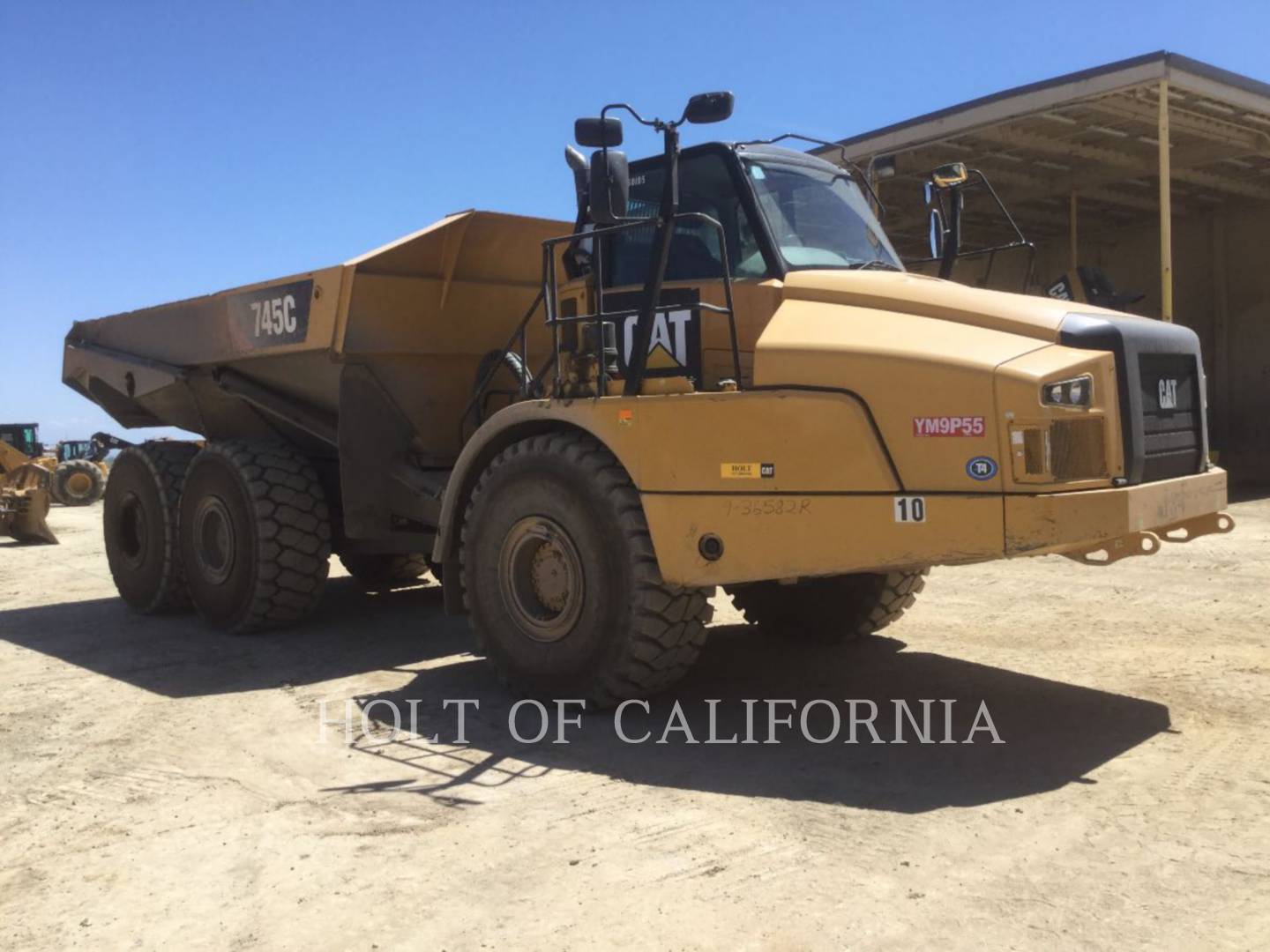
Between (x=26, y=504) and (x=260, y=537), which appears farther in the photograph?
(x=26, y=504)

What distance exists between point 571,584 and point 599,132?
2.00 m

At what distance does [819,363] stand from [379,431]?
367cm

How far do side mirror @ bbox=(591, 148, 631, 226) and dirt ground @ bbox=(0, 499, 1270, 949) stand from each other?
2261mm

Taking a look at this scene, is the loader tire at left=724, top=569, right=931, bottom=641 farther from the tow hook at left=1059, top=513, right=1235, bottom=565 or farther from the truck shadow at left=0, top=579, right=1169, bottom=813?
the tow hook at left=1059, top=513, right=1235, bottom=565

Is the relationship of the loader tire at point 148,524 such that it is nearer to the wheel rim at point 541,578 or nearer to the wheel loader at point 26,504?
the wheel rim at point 541,578

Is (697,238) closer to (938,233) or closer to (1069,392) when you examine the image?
(938,233)

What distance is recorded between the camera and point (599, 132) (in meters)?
4.81

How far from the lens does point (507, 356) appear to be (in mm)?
7059

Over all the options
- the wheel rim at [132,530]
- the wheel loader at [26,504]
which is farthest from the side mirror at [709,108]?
the wheel loader at [26,504]

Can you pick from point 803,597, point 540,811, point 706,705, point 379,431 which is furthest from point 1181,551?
point 540,811

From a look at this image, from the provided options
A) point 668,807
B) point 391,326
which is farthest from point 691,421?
point 391,326

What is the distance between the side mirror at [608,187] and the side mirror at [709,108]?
0.37 m

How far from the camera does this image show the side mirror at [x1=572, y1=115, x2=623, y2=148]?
189 inches

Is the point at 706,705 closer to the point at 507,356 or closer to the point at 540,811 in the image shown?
the point at 540,811
